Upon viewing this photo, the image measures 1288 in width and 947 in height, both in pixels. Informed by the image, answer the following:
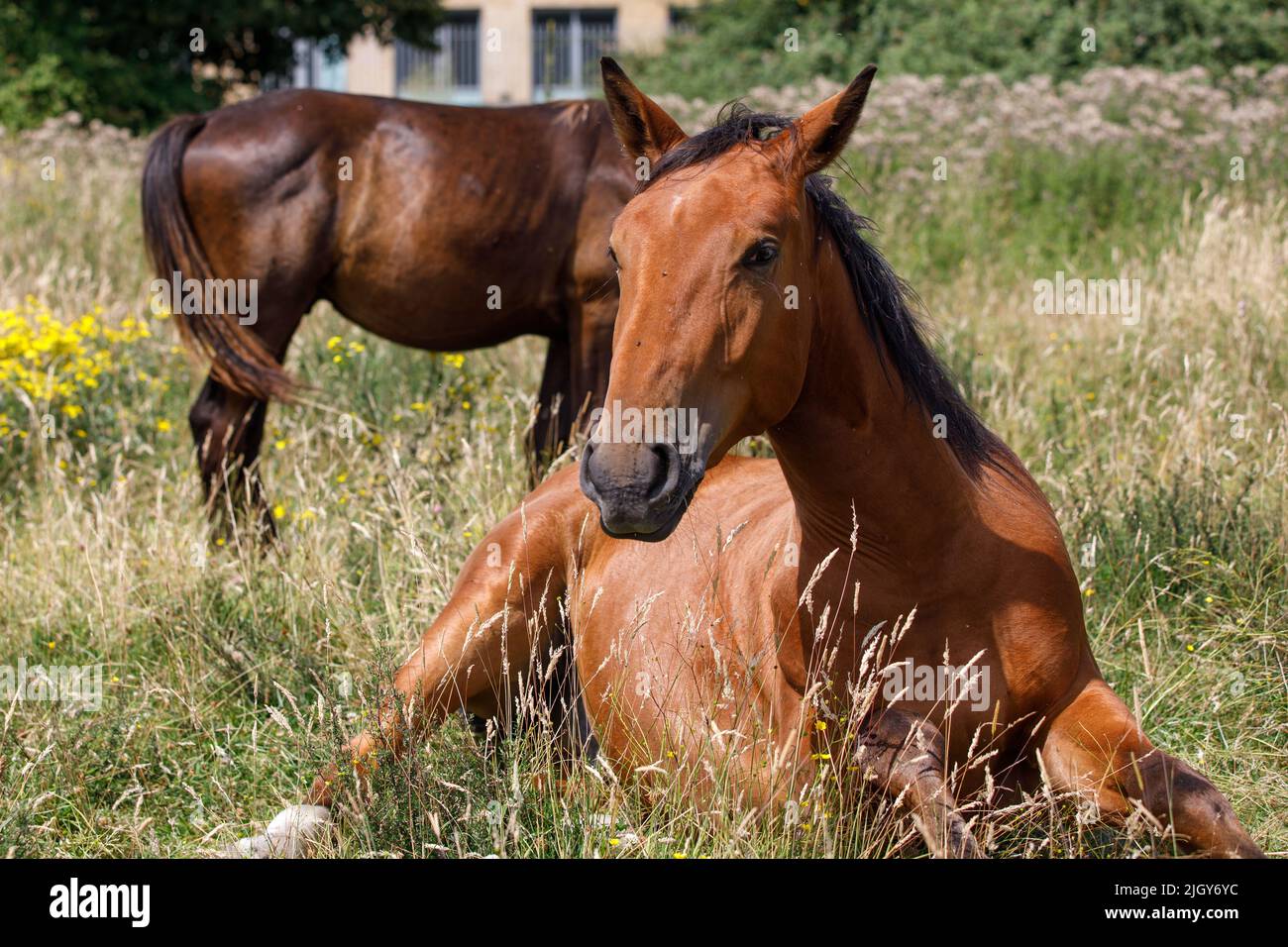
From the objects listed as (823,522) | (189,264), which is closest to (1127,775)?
(823,522)

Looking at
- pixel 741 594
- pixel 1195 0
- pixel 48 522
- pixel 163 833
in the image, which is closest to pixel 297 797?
pixel 163 833

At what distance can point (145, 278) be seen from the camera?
9664 mm

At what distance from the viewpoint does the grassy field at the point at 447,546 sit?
3.59 metres

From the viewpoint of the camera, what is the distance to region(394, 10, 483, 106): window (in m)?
28.5

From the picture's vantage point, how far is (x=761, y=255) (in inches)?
111

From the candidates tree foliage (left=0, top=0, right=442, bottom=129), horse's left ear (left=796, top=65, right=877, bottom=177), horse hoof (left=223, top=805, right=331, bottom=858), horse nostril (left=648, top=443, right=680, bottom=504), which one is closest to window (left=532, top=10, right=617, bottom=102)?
tree foliage (left=0, top=0, right=442, bottom=129)

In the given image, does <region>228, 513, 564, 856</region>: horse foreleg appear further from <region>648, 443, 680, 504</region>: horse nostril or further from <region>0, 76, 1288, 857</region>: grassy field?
<region>648, 443, 680, 504</region>: horse nostril

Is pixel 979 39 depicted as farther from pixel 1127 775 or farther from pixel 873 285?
pixel 1127 775

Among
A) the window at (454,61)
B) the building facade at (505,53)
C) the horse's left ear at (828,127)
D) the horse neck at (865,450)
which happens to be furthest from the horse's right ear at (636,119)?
the window at (454,61)

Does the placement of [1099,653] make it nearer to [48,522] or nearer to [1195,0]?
[48,522]

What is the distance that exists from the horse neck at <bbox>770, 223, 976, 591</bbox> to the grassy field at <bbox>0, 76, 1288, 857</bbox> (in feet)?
2.05

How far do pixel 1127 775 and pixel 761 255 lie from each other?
4.51ft

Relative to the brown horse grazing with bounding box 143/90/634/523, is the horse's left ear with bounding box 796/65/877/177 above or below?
above

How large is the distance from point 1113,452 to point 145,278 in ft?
22.3
